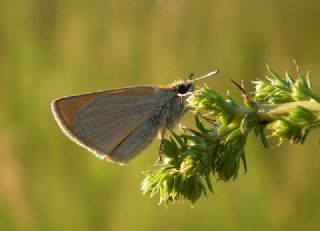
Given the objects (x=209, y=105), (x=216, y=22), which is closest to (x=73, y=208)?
(x=216, y=22)

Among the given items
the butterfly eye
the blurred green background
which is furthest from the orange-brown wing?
the blurred green background

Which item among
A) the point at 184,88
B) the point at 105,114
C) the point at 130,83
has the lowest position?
the point at 105,114

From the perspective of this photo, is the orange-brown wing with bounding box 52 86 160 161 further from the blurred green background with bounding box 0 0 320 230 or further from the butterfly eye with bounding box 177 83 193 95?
the blurred green background with bounding box 0 0 320 230

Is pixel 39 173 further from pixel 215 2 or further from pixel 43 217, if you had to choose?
pixel 215 2

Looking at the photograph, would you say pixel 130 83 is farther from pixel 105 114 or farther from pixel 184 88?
pixel 184 88

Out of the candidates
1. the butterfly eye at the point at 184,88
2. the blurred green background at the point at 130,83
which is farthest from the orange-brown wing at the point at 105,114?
the blurred green background at the point at 130,83

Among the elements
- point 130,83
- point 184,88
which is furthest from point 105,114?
point 130,83
